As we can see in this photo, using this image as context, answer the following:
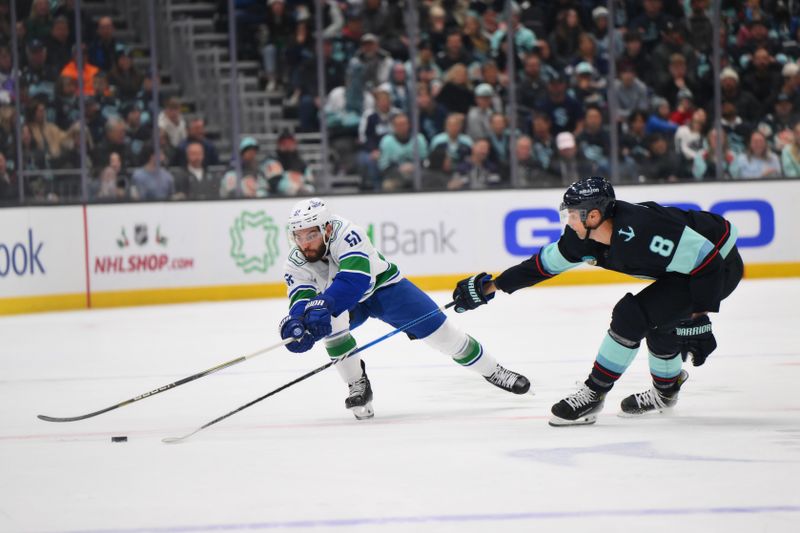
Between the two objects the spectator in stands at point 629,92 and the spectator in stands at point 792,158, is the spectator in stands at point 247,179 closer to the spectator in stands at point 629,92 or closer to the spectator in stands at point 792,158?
the spectator in stands at point 629,92

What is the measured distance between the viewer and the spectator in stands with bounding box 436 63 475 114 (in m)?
11.6

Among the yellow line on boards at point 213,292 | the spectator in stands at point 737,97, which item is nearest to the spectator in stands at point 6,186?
the yellow line on boards at point 213,292

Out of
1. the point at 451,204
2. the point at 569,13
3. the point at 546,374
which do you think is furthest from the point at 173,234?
the point at 546,374

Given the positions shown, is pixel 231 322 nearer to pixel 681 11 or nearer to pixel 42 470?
pixel 42 470

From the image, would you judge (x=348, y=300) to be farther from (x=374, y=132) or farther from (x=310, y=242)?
(x=374, y=132)

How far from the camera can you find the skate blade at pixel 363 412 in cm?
502

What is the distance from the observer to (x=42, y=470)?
4.16m

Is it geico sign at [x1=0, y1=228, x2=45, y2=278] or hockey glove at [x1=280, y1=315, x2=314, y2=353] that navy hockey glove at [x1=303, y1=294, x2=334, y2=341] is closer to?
hockey glove at [x1=280, y1=315, x2=314, y2=353]

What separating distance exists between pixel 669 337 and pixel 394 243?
6421 mm

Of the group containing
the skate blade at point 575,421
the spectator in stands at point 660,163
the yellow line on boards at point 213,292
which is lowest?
the yellow line on boards at point 213,292

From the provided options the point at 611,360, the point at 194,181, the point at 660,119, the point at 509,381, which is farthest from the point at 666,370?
the point at 660,119

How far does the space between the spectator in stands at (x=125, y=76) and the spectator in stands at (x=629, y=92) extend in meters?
4.63

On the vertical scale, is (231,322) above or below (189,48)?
below

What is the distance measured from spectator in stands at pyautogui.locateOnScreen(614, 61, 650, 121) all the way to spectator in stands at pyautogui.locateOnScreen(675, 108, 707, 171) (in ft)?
1.48
